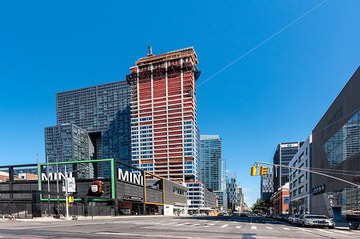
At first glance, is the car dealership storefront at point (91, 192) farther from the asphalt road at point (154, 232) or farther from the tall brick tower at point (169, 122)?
the tall brick tower at point (169, 122)

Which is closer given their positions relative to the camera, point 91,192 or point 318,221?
point 318,221

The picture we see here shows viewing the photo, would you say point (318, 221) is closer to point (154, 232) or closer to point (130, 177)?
point (154, 232)

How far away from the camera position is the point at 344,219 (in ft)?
140

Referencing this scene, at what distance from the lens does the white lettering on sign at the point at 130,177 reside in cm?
6495

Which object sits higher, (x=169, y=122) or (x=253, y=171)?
(x=169, y=122)

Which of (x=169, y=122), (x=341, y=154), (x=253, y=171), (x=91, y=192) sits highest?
(x=169, y=122)

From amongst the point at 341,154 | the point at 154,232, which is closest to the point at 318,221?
the point at 154,232

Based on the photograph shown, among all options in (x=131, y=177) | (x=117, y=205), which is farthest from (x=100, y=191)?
(x=131, y=177)

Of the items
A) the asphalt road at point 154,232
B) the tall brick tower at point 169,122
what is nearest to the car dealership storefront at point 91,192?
the asphalt road at point 154,232

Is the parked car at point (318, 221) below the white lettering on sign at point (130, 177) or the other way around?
the other way around

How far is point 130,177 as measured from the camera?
7062 centimetres

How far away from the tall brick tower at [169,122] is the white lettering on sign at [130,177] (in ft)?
353

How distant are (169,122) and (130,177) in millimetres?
119306

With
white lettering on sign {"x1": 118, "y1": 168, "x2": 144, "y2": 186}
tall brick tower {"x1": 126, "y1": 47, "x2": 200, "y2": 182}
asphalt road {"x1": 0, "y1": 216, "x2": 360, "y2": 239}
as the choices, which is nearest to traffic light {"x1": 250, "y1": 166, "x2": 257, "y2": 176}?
asphalt road {"x1": 0, "y1": 216, "x2": 360, "y2": 239}
